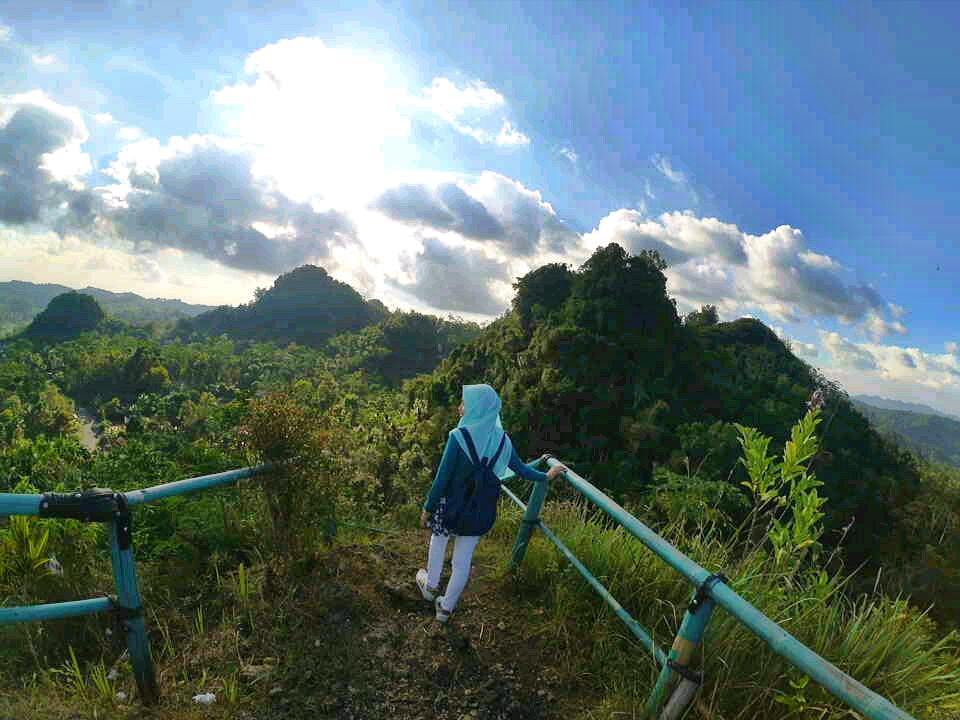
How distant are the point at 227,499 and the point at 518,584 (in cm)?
208

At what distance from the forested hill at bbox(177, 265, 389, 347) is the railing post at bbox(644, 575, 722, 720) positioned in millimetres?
112128

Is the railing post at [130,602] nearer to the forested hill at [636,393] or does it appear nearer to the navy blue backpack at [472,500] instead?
the navy blue backpack at [472,500]

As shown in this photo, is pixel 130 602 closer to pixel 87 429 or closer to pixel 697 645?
pixel 697 645

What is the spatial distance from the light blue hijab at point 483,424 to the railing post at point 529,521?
0.33 metres

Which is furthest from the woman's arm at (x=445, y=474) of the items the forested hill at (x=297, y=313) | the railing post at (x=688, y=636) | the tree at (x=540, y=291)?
the forested hill at (x=297, y=313)

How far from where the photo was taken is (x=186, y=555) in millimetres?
3385

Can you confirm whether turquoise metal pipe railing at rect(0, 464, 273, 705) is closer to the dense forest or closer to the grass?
the dense forest

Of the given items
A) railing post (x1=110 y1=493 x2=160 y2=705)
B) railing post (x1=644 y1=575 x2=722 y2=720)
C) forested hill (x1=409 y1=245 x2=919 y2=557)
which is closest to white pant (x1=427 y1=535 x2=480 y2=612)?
railing post (x1=644 y1=575 x2=722 y2=720)

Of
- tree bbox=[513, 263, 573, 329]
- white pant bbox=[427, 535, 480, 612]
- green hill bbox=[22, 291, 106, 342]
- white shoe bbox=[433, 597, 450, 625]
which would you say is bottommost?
green hill bbox=[22, 291, 106, 342]

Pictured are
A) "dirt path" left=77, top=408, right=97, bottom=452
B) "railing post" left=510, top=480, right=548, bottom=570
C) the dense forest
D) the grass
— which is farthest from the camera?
"dirt path" left=77, top=408, right=97, bottom=452

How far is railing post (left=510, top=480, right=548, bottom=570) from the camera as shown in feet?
11.2

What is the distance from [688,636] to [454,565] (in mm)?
1443

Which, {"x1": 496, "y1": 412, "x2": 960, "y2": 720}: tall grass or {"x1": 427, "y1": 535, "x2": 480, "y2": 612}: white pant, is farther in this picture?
{"x1": 427, "y1": 535, "x2": 480, "y2": 612}: white pant

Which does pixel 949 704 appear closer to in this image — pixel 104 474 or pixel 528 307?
pixel 104 474
